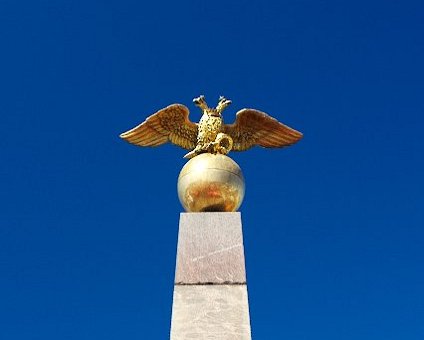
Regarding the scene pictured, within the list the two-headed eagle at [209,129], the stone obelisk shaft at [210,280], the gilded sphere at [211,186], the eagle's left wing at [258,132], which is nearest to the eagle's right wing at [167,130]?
the two-headed eagle at [209,129]

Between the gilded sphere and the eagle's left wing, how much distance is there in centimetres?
116

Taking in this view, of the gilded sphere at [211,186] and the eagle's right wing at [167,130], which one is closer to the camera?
the gilded sphere at [211,186]

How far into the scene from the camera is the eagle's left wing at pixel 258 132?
814cm

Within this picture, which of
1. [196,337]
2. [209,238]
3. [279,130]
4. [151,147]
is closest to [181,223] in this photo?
[209,238]

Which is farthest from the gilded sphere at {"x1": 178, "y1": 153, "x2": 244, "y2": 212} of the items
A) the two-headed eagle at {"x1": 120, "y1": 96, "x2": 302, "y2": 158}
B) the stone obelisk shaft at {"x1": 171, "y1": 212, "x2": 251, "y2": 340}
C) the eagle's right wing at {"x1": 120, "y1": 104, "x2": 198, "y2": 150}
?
the eagle's right wing at {"x1": 120, "y1": 104, "x2": 198, "y2": 150}

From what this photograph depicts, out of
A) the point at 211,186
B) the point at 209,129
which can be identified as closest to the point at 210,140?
the point at 209,129

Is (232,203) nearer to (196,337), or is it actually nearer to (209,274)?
(209,274)

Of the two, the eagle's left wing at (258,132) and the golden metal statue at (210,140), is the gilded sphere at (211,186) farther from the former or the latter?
the eagle's left wing at (258,132)

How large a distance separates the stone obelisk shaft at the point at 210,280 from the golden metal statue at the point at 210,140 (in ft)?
0.94

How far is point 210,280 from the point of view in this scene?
20.4 ft

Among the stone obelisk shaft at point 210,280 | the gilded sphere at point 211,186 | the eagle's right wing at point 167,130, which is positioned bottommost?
the stone obelisk shaft at point 210,280

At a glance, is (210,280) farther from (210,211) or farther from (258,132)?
(258,132)

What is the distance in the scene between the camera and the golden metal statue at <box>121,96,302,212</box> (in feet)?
22.6

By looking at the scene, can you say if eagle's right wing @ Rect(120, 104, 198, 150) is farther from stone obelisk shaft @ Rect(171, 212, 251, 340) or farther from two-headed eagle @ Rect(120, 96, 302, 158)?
stone obelisk shaft @ Rect(171, 212, 251, 340)
